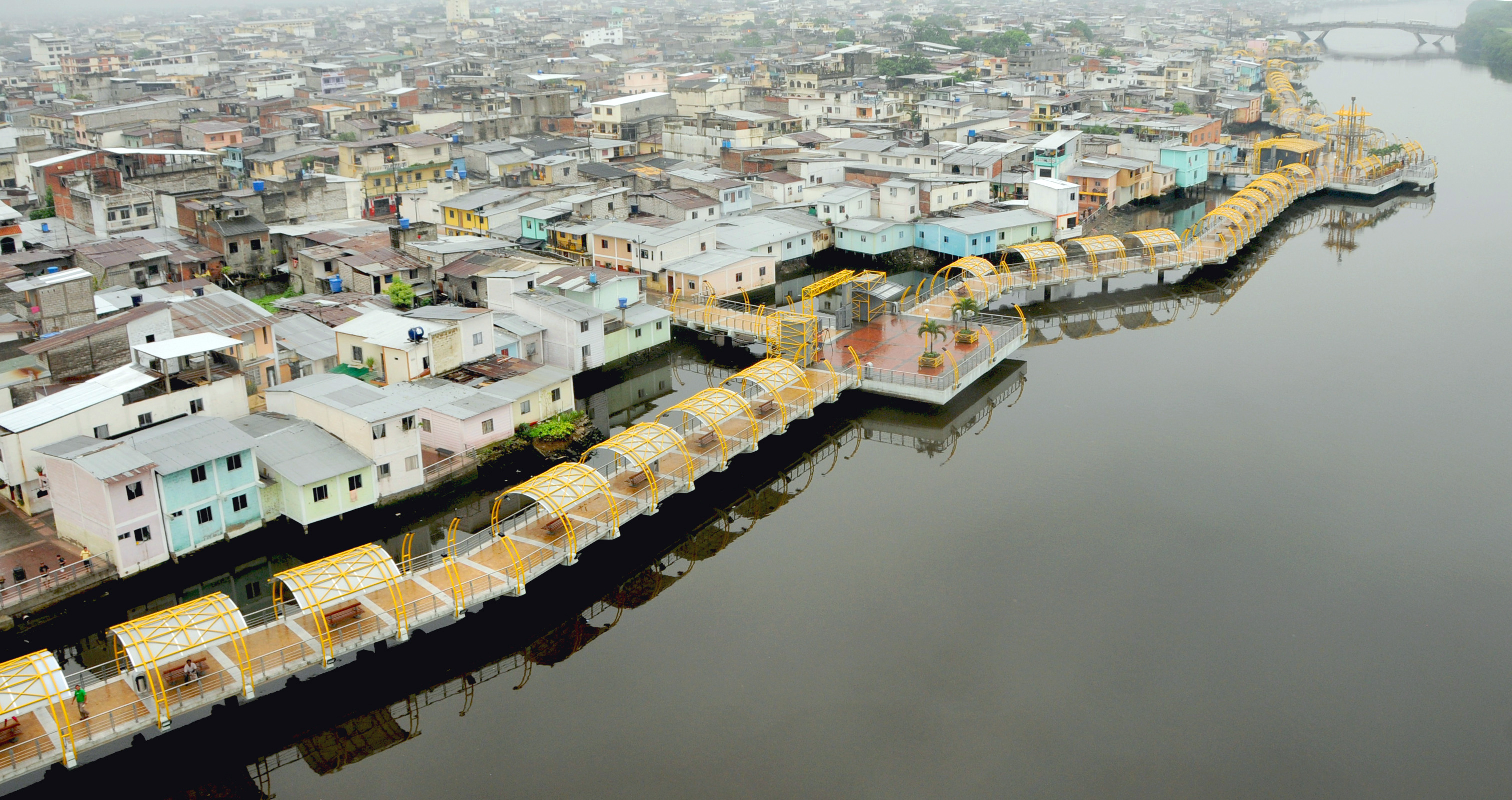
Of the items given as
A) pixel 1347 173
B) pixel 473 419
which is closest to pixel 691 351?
pixel 473 419

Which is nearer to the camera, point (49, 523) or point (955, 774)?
point (955, 774)

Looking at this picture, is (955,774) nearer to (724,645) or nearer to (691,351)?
(724,645)

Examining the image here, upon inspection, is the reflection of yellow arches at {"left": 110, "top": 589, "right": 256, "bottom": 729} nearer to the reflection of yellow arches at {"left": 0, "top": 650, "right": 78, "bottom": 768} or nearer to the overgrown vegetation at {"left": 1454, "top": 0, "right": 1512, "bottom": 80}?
the reflection of yellow arches at {"left": 0, "top": 650, "right": 78, "bottom": 768}

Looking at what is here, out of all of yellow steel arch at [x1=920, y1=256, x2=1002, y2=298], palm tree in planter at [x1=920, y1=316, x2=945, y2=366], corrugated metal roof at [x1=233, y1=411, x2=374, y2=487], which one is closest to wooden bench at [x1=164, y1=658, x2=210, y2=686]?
corrugated metal roof at [x1=233, y1=411, x2=374, y2=487]

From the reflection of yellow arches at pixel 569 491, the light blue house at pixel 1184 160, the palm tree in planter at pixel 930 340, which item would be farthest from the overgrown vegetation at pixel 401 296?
the light blue house at pixel 1184 160

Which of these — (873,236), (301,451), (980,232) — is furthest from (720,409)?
(980,232)

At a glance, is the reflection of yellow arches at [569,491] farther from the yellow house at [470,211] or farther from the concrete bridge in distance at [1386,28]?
the concrete bridge in distance at [1386,28]

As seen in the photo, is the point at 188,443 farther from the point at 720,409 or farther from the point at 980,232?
the point at 980,232
